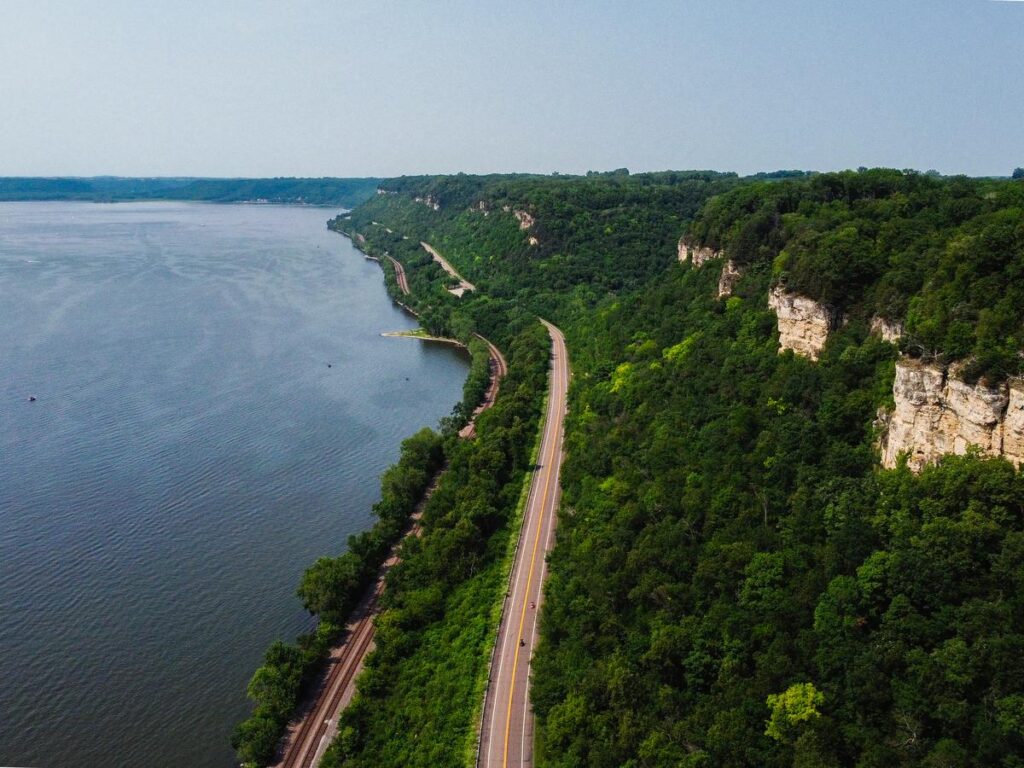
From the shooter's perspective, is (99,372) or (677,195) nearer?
(99,372)

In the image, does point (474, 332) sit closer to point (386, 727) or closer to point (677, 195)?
point (677, 195)

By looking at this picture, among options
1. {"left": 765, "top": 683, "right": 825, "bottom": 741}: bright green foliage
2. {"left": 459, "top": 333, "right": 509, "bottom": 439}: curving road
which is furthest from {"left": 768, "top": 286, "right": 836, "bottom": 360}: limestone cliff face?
{"left": 459, "top": 333, "right": 509, "bottom": 439}: curving road

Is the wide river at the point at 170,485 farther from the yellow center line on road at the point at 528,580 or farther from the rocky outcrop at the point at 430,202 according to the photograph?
the rocky outcrop at the point at 430,202

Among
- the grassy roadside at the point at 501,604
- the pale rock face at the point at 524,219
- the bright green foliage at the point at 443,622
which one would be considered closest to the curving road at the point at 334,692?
the bright green foliage at the point at 443,622

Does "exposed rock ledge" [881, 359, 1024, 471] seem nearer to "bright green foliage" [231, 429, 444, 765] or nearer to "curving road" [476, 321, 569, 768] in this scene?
"curving road" [476, 321, 569, 768]

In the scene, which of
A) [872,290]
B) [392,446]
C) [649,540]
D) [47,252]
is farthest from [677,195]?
[47,252]

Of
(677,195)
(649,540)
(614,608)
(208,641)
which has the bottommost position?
(208,641)
